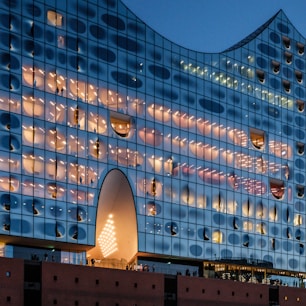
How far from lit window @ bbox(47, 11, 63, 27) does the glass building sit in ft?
0.31

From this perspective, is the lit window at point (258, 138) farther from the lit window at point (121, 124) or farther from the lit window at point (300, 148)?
the lit window at point (121, 124)

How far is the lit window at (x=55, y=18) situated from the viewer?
2387 inches

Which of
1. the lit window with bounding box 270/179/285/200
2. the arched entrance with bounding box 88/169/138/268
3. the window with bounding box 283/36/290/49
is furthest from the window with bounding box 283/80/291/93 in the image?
the arched entrance with bounding box 88/169/138/268

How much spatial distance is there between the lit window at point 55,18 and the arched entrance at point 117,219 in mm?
12064

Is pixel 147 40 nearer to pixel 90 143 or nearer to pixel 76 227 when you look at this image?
pixel 90 143

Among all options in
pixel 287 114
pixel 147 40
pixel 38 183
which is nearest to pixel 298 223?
pixel 287 114

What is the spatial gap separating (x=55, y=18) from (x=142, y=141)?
12.2 m

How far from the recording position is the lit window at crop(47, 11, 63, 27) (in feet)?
199

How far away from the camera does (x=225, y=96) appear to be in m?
74.6

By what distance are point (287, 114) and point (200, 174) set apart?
15.2m

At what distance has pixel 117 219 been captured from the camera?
66438mm

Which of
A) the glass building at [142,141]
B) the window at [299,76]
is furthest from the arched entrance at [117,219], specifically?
the window at [299,76]

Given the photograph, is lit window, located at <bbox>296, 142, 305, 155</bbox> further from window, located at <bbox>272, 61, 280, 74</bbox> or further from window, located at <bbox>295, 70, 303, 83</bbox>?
window, located at <bbox>272, 61, 280, 74</bbox>

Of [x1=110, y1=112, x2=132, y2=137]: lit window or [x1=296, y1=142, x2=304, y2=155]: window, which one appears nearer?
[x1=110, y1=112, x2=132, y2=137]: lit window
